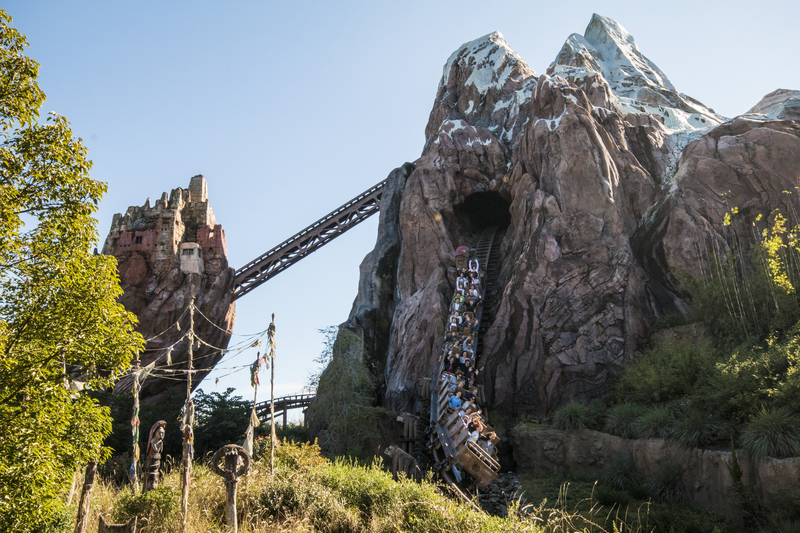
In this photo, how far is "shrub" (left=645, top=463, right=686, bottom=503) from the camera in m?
13.2

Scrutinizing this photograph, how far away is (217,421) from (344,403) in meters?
8.11

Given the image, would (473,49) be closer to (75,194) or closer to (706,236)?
(706,236)

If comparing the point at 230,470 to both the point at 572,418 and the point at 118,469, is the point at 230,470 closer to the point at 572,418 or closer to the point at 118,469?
the point at 572,418

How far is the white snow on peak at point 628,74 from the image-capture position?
33.3 m

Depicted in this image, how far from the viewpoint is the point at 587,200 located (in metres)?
25.8

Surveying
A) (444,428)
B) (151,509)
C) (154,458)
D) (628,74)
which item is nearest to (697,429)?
(444,428)

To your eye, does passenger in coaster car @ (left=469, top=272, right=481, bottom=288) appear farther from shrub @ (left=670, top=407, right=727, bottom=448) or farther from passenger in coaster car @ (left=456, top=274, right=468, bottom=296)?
shrub @ (left=670, top=407, right=727, bottom=448)

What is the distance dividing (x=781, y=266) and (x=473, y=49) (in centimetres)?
3167

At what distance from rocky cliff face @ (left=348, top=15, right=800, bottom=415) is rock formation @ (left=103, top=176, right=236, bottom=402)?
11104 millimetres

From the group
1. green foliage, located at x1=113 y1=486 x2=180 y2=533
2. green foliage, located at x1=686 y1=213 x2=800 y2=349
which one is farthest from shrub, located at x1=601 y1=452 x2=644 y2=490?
green foliage, located at x1=113 y1=486 x2=180 y2=533

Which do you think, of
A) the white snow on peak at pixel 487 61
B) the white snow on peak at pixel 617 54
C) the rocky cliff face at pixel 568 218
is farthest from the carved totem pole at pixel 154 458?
the white snow on peak at pixel 617 54

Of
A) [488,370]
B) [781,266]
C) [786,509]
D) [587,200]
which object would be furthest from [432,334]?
[786,509]

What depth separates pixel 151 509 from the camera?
1045cm

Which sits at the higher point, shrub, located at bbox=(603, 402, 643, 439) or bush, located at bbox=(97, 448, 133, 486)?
shrub, located at bbox=(603, 402, 643, 439)
